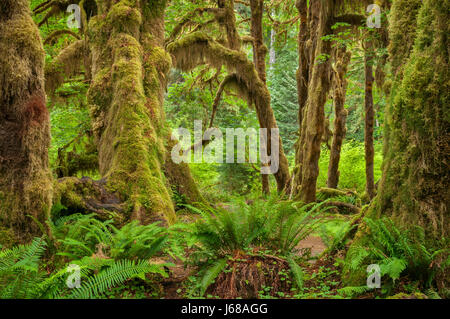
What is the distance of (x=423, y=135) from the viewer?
3594mm

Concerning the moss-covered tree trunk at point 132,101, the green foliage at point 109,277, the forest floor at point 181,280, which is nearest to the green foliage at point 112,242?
the green foliage at point 109,277

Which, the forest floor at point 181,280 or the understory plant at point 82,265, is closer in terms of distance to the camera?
the understory plant at point 82,265

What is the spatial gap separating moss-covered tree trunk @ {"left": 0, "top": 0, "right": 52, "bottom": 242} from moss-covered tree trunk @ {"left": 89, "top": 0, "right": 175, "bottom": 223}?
160 cm

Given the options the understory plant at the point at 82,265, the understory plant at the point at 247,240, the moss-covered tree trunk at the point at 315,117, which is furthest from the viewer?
the moss-covered tree trunk at the point at 315,117

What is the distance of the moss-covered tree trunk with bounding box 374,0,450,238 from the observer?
347cm

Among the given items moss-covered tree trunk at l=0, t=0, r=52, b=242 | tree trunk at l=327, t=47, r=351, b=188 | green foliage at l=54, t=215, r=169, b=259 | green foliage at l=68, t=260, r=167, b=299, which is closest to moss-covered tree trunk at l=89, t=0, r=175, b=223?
green foliage at l=54, t=215, r=169, b=259

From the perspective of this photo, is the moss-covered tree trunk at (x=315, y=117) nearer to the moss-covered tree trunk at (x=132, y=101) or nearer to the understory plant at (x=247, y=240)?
the moss-covered tree trunk at (x=132, y=101)

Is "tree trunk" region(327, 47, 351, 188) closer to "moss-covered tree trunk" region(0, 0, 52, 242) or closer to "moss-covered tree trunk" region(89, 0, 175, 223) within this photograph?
"moss-covered tree trunk" region(89, 0, 175, 223)

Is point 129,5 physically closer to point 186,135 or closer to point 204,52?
point 204,52

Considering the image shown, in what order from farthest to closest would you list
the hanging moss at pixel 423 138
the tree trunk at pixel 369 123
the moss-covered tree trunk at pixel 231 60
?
the moss-covered tree trunk at pixel 231 60
the tree trunk at pixel 369 123
the hanging moss at pixel 423 138

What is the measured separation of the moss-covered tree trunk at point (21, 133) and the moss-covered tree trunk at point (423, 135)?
4.01m

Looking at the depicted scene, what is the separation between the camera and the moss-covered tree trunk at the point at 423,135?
3475mm

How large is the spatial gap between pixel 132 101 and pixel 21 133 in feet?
8.33

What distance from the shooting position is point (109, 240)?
4.09 m
